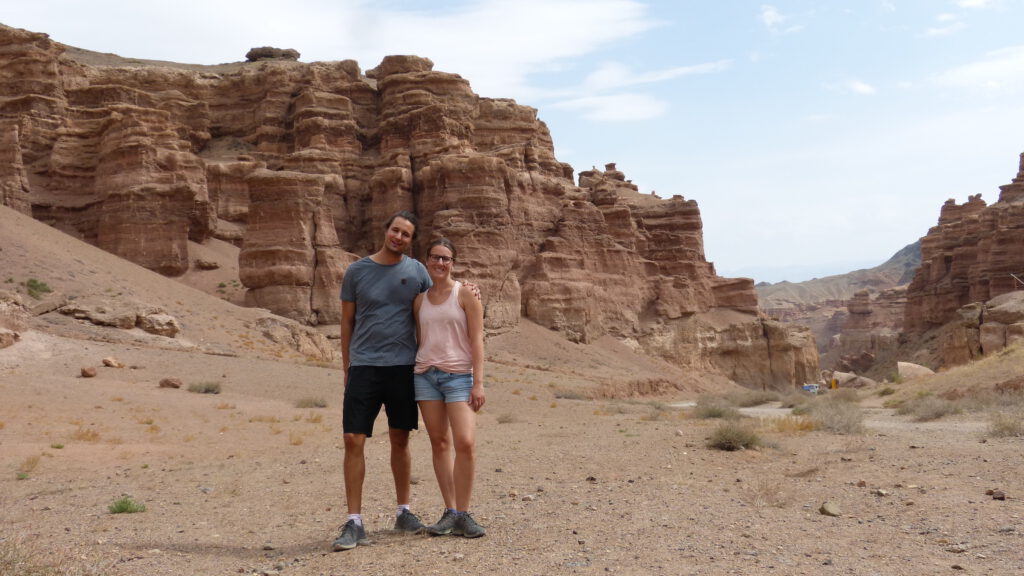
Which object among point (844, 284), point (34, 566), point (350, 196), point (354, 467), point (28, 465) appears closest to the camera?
point (34, 566)

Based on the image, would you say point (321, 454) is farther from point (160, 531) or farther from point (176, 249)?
point (176, 249)

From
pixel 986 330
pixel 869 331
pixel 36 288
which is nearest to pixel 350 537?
pixel 36 288

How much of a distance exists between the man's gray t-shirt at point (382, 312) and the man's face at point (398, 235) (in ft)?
0.47

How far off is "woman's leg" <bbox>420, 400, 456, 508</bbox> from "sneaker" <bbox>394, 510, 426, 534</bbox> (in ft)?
0.98

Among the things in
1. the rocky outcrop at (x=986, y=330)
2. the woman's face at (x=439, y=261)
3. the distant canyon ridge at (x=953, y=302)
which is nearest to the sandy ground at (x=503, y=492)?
the woman's face at (x=439, y=261)

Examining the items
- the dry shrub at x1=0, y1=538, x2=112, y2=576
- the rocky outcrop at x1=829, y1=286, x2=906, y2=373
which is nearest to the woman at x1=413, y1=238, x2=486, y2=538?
the dry shrub at x1=0, y1=538, x2=112, y2=576

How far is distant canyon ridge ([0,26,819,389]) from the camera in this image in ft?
133

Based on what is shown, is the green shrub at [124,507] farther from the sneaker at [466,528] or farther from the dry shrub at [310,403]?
the dry shrub at [310,403]

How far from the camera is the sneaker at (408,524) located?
6055mm

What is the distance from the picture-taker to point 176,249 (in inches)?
1612

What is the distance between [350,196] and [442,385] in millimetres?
43845

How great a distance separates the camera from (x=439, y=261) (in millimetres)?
6055

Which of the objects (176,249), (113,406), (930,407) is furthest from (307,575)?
(176,249)

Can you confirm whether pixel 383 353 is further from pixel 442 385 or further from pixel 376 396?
pixel 442 385
